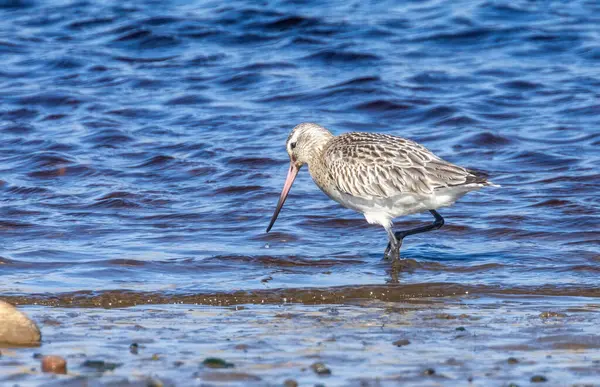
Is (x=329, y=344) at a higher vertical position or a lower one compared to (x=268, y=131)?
higher

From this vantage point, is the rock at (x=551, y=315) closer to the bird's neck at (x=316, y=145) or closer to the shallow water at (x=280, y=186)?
the shallow water at (x=280, y=186)

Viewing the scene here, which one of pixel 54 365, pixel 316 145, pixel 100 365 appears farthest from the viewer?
pixel 316 145

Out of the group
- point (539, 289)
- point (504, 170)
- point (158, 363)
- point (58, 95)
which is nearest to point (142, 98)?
point (58, 95)

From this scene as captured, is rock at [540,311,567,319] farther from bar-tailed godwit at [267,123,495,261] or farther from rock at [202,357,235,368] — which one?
rock at [202,357,235,368]

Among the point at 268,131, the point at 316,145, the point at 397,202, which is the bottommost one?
the point at 268,131

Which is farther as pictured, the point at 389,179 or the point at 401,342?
the point at 389,179

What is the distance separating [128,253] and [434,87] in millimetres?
8409

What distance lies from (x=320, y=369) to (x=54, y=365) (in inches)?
54.6

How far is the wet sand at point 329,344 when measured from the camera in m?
5.82

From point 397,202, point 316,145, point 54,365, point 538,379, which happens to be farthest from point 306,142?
point 538,379

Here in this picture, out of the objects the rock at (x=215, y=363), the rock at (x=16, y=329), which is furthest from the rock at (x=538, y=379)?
the rock at (x=16, y=329)

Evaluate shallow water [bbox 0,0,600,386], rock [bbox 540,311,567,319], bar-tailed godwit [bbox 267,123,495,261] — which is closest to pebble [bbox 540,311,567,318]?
rock [bbox 540,311,567,319]

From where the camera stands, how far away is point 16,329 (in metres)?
6.54

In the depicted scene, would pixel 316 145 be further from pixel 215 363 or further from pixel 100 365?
pixel 100 365
